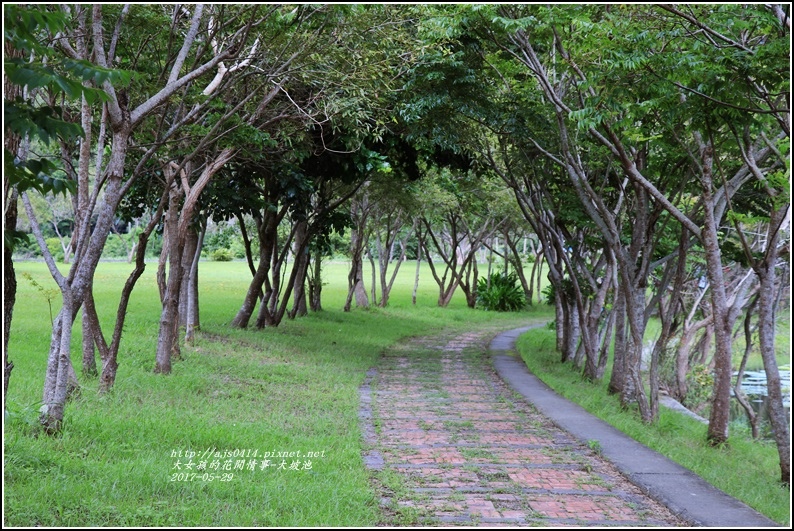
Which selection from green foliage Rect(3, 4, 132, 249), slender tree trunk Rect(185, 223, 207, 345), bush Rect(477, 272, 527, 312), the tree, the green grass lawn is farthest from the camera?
bush Rect(477, 272, 527, 312)

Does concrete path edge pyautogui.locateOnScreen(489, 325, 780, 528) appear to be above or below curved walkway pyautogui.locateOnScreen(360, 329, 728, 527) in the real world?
above

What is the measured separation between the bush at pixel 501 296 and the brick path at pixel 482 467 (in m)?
20.1

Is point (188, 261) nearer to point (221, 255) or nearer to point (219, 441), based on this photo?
point (219, 441)

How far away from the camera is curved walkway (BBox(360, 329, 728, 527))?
534 centimetres

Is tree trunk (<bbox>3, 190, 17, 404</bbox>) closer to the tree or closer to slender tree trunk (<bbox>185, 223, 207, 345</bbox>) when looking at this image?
the tree

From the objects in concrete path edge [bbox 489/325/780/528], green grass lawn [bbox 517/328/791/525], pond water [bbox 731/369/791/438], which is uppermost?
concrete path edge [bbox 489/325/780/528]

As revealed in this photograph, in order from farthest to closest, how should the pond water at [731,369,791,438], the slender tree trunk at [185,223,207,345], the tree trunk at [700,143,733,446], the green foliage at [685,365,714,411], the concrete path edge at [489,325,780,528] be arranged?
the pond water at [731,369,791,438] < the green foliage at [685,365,714,411] < the slender tree trunk at [185,223,207,345] < the tree trunk at [700,143,733,446] < the concrete path edge at [489,325,780,528]

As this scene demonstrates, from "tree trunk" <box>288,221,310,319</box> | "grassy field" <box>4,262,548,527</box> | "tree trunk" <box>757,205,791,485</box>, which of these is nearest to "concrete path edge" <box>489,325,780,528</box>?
"tree trunk" <box>757,205,791,485</box>

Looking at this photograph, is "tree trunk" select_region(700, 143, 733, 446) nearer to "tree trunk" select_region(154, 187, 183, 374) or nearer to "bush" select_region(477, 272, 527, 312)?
"tree trunk" select_region(154, 187, 183, 374)

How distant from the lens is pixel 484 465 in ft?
22.1

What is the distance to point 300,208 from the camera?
13.9 metres

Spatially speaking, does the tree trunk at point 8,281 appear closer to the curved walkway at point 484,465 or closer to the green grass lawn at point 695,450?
the curved walkway at point 484,465

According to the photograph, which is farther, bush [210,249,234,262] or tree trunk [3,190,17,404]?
bush [210,249,234,262]

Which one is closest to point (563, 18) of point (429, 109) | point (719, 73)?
point (719, 73)
